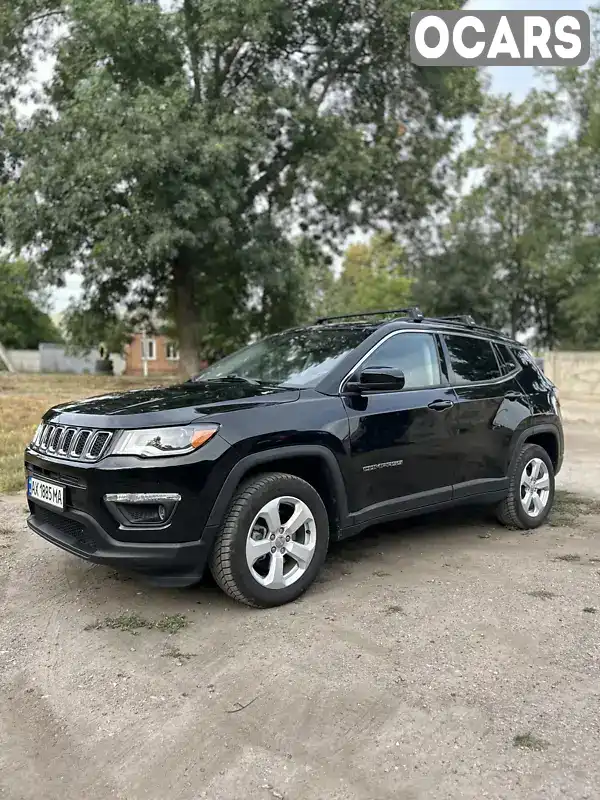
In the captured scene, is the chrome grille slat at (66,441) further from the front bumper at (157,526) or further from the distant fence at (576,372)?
the distant fence at (576,372)

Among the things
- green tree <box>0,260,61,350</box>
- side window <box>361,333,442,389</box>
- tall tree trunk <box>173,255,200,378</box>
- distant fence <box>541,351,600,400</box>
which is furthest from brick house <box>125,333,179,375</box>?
side window <box>361,333,442,389</box>

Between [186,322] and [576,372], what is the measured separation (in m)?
11.8

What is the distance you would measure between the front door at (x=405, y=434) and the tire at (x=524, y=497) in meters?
0.86

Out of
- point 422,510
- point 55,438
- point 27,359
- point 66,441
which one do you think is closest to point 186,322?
point 422,510

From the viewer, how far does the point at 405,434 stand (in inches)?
189

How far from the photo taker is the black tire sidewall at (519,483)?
5.74m

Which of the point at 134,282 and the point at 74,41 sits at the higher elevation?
the point at 74,41

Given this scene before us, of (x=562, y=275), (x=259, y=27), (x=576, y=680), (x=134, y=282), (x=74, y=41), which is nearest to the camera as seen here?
(x=576, y=680)

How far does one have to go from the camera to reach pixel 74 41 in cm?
1848

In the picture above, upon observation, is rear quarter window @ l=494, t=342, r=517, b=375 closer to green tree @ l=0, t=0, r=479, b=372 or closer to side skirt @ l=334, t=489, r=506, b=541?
side skirt @ l=334, t=489, r=506, b=541

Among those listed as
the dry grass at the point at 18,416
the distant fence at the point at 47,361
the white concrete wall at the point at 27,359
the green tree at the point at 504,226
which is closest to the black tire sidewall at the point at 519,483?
the dry grass at the point at 18,416

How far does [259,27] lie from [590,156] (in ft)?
64.1

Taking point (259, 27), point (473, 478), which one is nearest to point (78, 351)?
point (259, 27)

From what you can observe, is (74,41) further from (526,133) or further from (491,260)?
(526,133)
